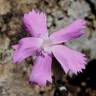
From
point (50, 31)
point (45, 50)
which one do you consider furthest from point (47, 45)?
point (50, 31)

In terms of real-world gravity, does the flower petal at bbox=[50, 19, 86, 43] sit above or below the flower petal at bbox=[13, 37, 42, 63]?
above

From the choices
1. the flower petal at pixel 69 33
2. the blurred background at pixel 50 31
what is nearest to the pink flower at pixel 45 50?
the flower petal at pixel 69 33

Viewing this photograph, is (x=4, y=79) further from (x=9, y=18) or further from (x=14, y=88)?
(x=9, y=18)

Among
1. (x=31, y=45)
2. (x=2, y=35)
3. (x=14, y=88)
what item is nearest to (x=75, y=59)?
(x=31, y=45)

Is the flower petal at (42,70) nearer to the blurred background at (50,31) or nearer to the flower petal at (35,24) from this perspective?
the flower petal at (35,24)

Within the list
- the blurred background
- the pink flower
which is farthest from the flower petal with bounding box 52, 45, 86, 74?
the blurred background

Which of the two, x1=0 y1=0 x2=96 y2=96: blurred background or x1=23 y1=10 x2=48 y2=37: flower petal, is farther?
x1=0 y1=0 x2=96 y2=96: blurred background

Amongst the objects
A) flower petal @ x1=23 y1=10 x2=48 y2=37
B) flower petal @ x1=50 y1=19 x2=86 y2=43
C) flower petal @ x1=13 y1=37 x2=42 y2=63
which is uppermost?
flower petal @ x1=23 y1=10 x2=48 y2=37

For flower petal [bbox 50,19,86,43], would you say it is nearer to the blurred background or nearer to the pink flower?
the pink flower
